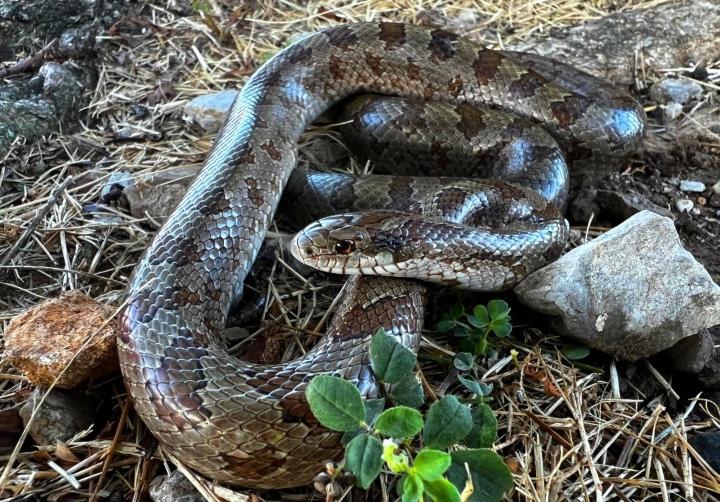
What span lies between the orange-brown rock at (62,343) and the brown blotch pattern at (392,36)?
3.23 metres

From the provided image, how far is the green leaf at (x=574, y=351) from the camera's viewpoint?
3.16m

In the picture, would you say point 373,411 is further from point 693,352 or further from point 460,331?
point 693,352

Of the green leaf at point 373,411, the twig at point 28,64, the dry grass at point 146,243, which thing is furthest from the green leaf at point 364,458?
the twig at point 28,64

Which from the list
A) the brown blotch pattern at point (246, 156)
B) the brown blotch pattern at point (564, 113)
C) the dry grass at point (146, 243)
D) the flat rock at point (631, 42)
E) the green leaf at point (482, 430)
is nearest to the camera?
the green leaf at point (482, 430)

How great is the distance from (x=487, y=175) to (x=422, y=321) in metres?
1.83

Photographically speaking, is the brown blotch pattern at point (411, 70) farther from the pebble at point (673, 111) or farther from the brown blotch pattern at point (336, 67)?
the pebble at point (673, 111)

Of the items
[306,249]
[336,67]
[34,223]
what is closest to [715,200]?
[336,67]

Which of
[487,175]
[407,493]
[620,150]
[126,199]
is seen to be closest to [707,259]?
[620,150]

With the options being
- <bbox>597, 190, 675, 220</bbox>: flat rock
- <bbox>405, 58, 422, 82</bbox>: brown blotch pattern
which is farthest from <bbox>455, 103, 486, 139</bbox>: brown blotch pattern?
<bbox>597, 190, 675, 220</bbox>: flat rock

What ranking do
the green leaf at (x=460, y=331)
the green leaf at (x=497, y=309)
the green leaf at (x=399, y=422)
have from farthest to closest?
the green leaf at (x=460, y=331)
the green leaf at (x=497, y=309)
the green leaf at (x=399, y=422)

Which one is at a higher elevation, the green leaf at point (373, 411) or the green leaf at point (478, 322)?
the green leaf at point (373, 411)

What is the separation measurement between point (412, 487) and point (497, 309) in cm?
128

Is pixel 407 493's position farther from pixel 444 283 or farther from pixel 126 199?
pixel 126 199

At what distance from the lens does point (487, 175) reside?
4.57m
